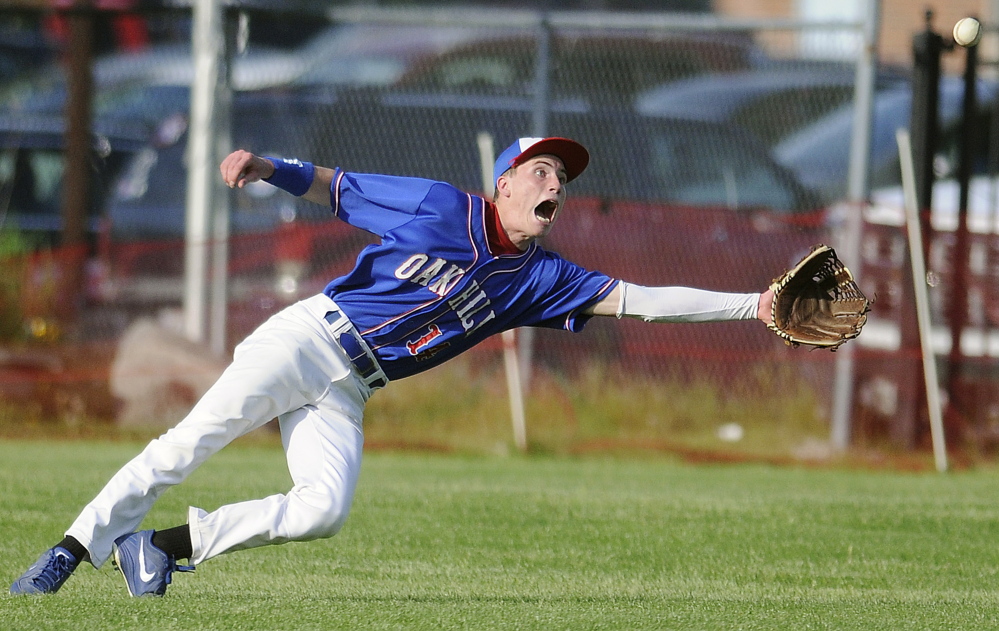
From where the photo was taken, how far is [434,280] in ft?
16.6

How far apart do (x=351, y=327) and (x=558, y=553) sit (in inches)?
71.4

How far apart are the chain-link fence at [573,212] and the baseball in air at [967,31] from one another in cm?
114

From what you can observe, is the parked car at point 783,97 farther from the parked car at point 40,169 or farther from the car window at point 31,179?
the car window at point 31,179

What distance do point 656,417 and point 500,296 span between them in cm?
533

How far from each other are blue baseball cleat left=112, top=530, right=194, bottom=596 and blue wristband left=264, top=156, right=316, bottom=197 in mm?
1336

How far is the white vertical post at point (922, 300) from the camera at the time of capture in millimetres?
9531

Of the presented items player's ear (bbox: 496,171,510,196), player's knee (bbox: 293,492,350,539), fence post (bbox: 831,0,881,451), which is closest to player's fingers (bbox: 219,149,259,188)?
player's ear (bbox: 496,171,510,196)

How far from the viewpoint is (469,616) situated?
4.74 meters

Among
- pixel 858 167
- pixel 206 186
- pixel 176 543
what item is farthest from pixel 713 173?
pixel 176 543

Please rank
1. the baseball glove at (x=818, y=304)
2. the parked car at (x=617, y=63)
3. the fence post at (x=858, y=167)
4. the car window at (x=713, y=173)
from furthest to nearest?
the car window at (x=713, y=173), the parked car at (x=617, y=63), the fence post at (x=858, y=167), the baseball glove at (x=818, y=304)

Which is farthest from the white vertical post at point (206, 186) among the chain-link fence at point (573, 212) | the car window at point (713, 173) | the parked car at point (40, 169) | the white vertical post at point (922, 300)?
the white vertical post at point (922, 300)

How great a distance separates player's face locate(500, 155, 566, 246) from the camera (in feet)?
16.5

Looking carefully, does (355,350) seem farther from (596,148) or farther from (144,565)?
(596,148)

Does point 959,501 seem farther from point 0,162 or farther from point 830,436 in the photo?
point 0,162
